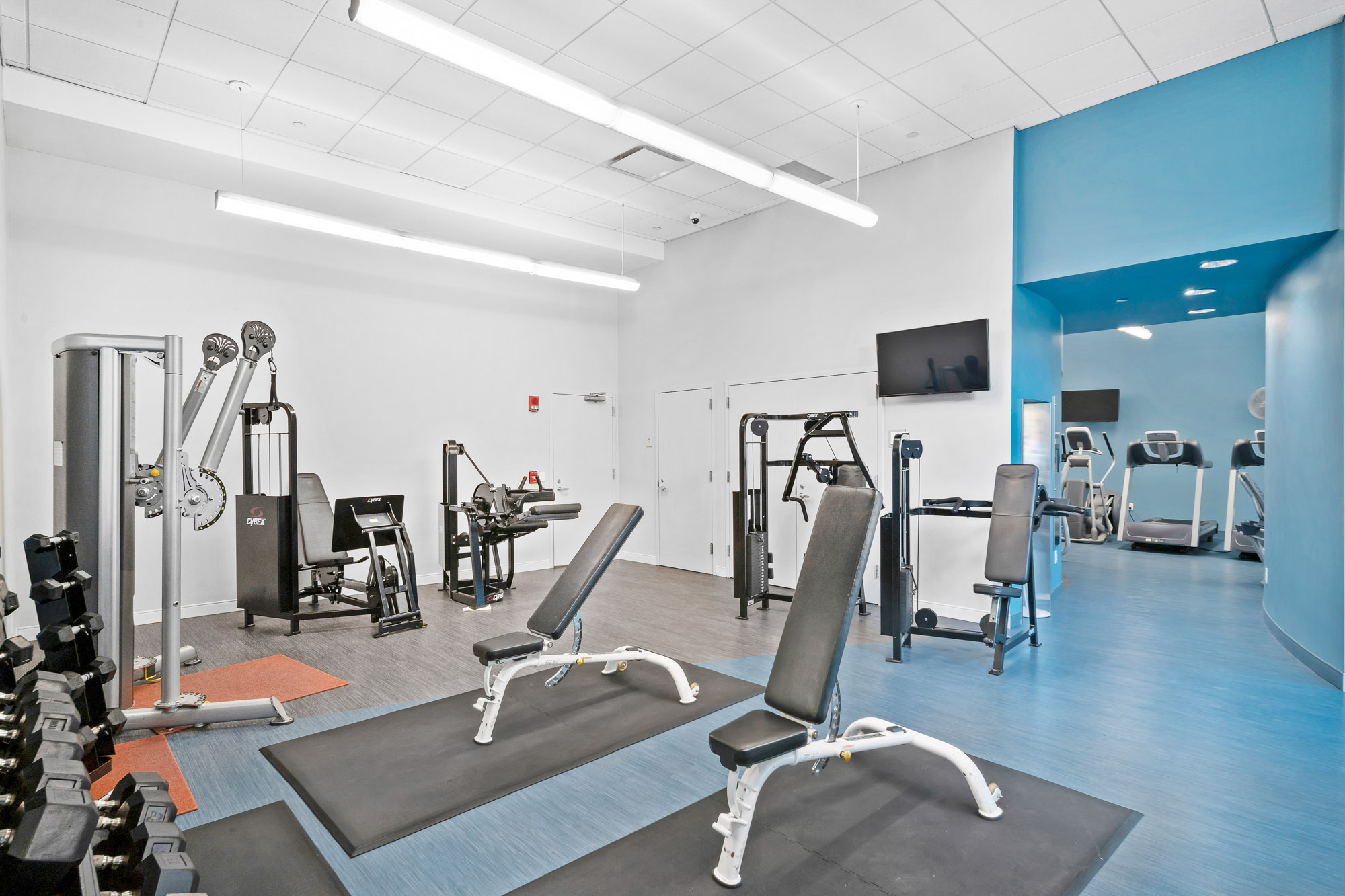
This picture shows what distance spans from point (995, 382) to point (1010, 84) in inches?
79.1

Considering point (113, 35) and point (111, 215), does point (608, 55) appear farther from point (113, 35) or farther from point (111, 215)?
point (111, 215)

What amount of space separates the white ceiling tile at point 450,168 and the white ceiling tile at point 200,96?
3.99 ft

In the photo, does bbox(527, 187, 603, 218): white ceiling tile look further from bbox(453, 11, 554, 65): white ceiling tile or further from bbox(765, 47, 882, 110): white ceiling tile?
bbox(765, 47, 882, 110): white ceiling tile

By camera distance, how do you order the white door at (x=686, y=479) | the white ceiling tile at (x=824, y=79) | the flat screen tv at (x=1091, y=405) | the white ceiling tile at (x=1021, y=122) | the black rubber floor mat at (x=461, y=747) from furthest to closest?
the flat screen tv at (x=1091, y=405), the white door at (x=686, y=479), the white ceiling tile at (x=1021, y=122), the white ceiling tile at (x=824, y=79), the black rubber floor mat at (x=461, y=747)

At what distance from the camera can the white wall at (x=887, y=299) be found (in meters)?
5.12

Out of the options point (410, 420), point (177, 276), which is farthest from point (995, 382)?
point (177, 276)

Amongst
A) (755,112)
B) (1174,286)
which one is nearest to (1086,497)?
(1174,286)

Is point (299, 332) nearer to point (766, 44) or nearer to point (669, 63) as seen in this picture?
point (669, 63)

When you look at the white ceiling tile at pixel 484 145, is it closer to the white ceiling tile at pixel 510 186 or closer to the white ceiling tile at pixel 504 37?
the white ceiling tile at pixel 510 186

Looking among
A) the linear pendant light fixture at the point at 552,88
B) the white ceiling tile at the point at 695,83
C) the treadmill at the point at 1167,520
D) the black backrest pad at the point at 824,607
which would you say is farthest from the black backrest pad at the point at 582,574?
the treadmill at the point at 1167,520

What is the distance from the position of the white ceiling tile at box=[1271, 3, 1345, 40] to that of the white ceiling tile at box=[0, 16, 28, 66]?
6.86m

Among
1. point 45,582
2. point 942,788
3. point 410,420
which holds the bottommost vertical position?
point 942,788

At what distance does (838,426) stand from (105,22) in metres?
5.54

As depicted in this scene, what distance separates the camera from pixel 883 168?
5.71 m
